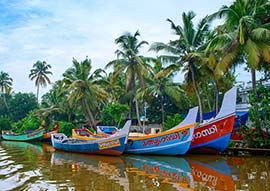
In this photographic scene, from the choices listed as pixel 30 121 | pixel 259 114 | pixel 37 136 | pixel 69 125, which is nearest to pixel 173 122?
pixel 259 114

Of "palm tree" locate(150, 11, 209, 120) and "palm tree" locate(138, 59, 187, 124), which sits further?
"palm tree" locate(138, 59, 187, 124)

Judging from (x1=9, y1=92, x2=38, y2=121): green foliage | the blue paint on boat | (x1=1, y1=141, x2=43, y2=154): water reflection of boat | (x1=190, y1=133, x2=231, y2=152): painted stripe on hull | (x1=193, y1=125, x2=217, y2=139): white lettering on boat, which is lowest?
(x1=1, y1=141, x2=43, y2=154): water reflection of boat

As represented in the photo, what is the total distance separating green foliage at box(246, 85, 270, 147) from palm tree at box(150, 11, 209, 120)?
576cm

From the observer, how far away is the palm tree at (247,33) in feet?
46.6

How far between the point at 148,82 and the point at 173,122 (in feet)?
33.8

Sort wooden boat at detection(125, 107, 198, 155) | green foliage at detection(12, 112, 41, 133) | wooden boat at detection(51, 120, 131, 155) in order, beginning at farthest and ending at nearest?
green foliage at detection(12, 112, 41, 133) < wooden boat at detection(51, 120, 131, 155) < wooden boat at detection(125, 107, 198, 155)

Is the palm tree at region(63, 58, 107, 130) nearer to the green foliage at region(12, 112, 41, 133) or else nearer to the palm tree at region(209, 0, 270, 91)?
the green foliage at region(12, 112, 41, 133)

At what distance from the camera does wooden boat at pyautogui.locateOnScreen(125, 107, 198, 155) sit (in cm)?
1448

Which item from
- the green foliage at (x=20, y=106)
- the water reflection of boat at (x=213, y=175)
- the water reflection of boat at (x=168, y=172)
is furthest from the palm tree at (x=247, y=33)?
the green foliage at (x=20, y=106)

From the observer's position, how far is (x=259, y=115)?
14680 mm

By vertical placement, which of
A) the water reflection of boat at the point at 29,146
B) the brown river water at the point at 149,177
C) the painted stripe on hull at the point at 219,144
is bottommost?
the water reflection of boat at the point at 29,146

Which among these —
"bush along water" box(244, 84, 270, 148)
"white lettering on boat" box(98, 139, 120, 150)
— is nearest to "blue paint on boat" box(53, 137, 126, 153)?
"white lettering on boat" box(98, 139, 120, 150)

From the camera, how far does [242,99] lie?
2880 cm

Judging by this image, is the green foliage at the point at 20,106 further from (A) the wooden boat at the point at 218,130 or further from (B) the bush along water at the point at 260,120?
(B) the bush along water at the point at 260,120
